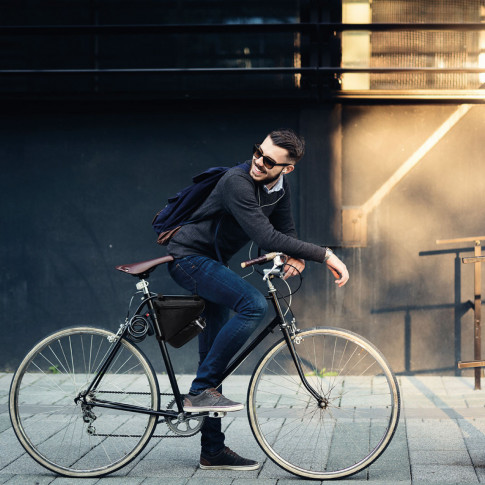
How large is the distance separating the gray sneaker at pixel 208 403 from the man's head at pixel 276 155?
1.17 m

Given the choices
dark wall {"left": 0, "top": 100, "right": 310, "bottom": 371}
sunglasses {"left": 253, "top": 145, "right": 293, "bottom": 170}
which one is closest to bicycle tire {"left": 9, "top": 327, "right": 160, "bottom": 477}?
sunglasses {"left": 253, "top": 145, "right": 293, "bottom": 170}

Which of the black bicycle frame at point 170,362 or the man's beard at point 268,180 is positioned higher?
the man's beard at point 268,180

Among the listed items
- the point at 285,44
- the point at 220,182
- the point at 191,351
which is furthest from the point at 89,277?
the point at 220,182

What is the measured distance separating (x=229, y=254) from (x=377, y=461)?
147 cm

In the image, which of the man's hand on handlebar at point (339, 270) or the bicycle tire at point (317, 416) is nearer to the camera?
the man's hand on handlebar at point (339, 270)

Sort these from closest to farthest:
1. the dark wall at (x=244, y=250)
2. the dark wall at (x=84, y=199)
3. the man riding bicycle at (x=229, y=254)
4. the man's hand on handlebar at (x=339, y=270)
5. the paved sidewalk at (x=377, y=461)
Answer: the man's hand on handlebar at (x=339, y=270) → the man riding bicycle at (x=229, y=254) → the paved sidewalk at (x=377, y=461) → the dark wall at (x=244, y=250) → the dark wall at (x=84, y=199)

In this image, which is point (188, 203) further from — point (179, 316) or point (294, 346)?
point (294, 346)

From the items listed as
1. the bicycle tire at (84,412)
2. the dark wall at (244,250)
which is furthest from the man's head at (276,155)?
the dark wall at (244,250)

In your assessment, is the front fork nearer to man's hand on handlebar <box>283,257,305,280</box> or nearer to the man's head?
man's hand on handlebar <box>283,257,305,280</box>

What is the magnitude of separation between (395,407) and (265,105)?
140 inches

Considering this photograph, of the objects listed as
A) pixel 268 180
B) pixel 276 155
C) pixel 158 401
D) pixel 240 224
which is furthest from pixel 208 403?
pixel 276 155

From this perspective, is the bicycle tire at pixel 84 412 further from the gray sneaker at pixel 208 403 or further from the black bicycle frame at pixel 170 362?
the gray sneaker at pixel 208 403

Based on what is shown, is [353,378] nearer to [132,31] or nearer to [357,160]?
[357,160]

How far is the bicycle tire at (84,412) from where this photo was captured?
433 cm
